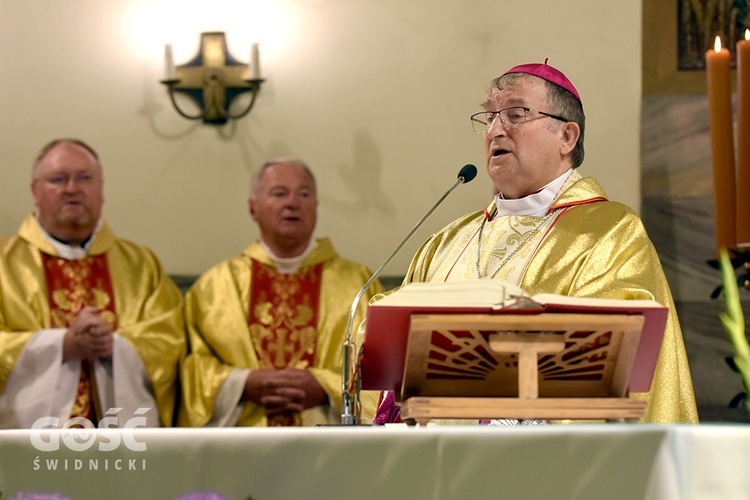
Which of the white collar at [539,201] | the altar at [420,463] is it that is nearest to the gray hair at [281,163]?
the white collar at [539,201]

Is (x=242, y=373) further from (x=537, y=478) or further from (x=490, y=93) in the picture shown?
(x=537, y=478)

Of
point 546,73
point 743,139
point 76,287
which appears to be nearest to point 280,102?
point 76,287

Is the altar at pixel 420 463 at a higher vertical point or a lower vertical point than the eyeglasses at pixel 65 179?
lower

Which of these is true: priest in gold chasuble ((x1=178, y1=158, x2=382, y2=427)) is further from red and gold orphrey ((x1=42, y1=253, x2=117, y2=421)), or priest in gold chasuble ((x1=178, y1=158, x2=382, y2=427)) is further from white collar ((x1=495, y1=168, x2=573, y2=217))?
white collar ((x1=495, y1=168, x2=573, y2=217))

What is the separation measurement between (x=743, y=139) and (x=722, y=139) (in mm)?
120

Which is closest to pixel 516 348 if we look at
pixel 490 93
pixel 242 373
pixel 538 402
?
pixel 538 402

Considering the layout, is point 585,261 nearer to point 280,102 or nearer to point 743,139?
point 743,139

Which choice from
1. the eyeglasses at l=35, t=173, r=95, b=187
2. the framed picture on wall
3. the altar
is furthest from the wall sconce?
the altar

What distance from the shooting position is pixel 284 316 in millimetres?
5281

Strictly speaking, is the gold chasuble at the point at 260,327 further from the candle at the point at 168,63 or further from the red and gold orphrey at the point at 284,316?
the candle at the point at 168,63

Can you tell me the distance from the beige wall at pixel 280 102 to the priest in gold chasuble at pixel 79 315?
1.80 ft

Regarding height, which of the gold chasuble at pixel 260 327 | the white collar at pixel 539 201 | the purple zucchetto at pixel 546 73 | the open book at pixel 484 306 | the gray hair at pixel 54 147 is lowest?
the gold chasuble at pixel 260 327

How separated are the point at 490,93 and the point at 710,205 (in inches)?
87.2

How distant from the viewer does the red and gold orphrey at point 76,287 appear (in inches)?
203
